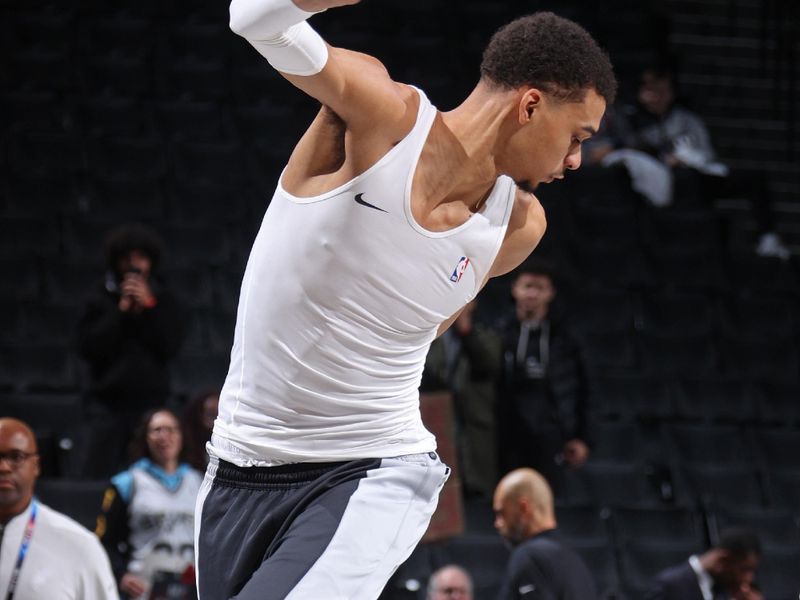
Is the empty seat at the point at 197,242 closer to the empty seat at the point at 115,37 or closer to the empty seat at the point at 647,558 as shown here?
the empty seat at the point at 115,37

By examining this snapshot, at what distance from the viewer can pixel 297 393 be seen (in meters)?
2.86

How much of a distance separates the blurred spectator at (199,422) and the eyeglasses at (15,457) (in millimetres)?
1610

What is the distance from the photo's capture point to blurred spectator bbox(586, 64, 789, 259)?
10.6 meters

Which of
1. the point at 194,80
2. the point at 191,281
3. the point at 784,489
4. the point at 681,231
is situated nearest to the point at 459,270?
the point at 191,281

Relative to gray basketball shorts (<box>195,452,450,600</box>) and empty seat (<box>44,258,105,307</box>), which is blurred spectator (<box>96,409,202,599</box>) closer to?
empty seat (<box>44,258,105,307</box>)

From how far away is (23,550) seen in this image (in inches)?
198

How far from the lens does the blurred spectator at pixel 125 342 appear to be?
7.20 m

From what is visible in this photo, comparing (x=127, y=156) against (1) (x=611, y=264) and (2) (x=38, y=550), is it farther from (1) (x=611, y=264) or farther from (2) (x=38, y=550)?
(2) (x=38, y=550)

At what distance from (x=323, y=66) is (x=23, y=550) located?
302 centimetres

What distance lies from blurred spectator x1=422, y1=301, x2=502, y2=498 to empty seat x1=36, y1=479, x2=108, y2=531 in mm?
1874

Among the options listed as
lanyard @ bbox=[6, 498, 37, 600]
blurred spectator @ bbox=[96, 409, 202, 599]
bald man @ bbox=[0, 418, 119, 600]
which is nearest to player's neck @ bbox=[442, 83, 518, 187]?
bald man @ bbox=[0, 418, 119, 600]

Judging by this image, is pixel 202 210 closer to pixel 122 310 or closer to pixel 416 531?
pixel 122 310

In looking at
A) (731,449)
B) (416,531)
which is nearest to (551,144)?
(416,531)

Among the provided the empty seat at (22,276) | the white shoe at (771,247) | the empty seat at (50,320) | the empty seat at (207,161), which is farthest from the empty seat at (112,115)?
the white shoe at (771,247)
